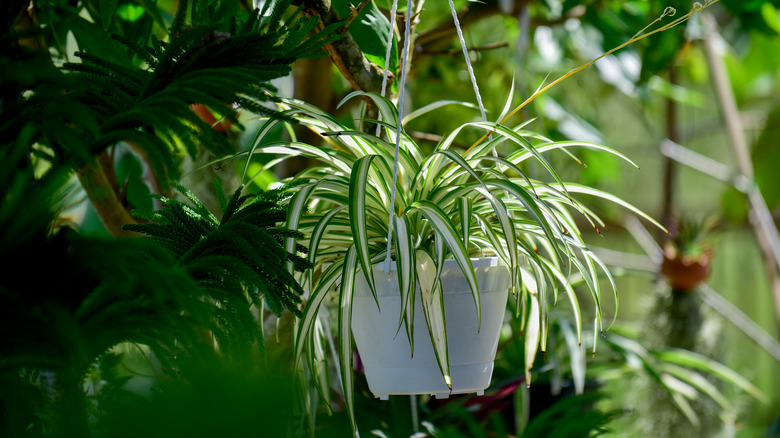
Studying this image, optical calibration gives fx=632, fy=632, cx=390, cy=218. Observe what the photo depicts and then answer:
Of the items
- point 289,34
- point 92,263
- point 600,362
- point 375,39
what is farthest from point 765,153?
point 92,263

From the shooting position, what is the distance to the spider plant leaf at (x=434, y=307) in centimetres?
49

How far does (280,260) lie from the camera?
37cm

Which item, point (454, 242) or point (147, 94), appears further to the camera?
point (454, 242)

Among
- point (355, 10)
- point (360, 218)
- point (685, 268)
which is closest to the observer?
point (360, 218)

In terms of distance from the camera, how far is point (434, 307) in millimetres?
517

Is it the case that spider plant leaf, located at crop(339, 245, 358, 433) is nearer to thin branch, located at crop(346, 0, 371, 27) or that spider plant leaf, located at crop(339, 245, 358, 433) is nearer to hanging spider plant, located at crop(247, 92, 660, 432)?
hanging spider plant, located at crop(247, 92, 660, 432)

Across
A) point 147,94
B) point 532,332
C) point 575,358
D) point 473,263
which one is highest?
point 147,94

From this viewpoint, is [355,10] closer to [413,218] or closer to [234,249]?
[413,218]

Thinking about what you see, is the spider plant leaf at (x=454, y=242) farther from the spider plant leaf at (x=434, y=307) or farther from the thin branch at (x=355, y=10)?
the thin branch at (x=355, y=10)

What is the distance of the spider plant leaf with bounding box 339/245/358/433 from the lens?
0.50m

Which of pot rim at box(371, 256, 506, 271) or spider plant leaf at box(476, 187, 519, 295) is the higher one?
spider plant leaf at box(476, 187, 519, 295)

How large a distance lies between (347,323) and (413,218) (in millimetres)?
108

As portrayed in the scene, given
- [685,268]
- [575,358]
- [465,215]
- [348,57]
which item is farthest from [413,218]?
[685,268]

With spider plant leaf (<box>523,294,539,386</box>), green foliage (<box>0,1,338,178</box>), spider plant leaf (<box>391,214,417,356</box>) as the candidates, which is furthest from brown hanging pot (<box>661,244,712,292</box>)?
green foliage (<box>0,1,338,178</box>)
